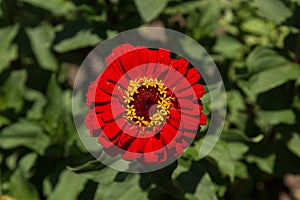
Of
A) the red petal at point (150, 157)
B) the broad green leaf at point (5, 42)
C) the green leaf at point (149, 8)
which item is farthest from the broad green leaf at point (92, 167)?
the broad green leaf at point (5, 42)

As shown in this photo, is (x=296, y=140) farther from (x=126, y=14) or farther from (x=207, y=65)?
(x=126, y=14)

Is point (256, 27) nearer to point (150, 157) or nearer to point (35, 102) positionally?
point (35, 102)

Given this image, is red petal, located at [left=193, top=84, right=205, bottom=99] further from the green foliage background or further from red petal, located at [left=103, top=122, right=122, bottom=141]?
the green foliage background

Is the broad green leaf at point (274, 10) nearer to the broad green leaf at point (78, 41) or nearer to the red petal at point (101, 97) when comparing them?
the broad green leaf at point (78, 41)

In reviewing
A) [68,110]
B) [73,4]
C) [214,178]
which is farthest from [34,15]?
[214,178]

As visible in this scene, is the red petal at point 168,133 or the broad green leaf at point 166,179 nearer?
the red petal at point 168,133

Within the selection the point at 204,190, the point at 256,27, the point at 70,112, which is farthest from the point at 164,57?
the point at 256,27

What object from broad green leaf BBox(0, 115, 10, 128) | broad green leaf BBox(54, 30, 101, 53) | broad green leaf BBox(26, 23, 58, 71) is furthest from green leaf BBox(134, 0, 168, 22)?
broad green leaf BBox(0, 115, 10, 128)
